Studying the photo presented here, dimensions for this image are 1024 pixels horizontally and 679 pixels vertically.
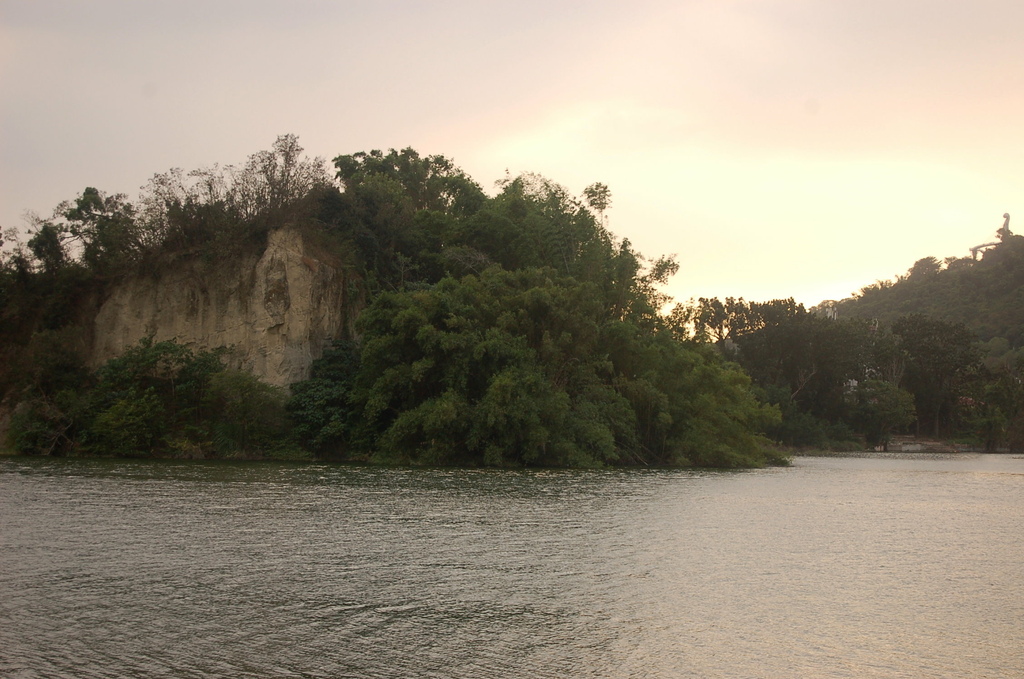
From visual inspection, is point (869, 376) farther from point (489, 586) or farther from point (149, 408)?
point (489, 586)

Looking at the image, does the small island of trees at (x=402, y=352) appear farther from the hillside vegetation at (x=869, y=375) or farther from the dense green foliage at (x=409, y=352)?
the hillside vegetation at (x=869, y=375)

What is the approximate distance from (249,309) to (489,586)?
3443cm

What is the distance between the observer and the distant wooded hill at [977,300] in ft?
348

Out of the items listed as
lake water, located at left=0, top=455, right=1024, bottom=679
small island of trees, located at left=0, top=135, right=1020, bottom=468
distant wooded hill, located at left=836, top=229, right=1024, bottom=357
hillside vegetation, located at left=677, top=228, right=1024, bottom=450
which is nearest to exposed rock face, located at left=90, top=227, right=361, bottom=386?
small island of trees, located at left=0, top=135, right=1020, bottom=468

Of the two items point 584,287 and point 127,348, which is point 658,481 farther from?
point 127,348

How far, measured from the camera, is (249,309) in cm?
4425

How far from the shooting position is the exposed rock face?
4347 cm

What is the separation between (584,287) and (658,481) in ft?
40.1

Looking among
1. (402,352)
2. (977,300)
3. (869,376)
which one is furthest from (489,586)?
(977,300)

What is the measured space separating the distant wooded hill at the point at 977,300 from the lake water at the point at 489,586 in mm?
83076

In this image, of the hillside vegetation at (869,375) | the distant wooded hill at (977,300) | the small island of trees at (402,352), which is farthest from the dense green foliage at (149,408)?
the distant wooded hill at (977,300)

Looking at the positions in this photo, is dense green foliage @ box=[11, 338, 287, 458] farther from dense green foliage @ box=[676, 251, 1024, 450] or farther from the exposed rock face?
dense green foliage @ box=[676, 251, 1024, 450]

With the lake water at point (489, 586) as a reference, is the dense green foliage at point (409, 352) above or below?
above

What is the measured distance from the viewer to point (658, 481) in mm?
32844
